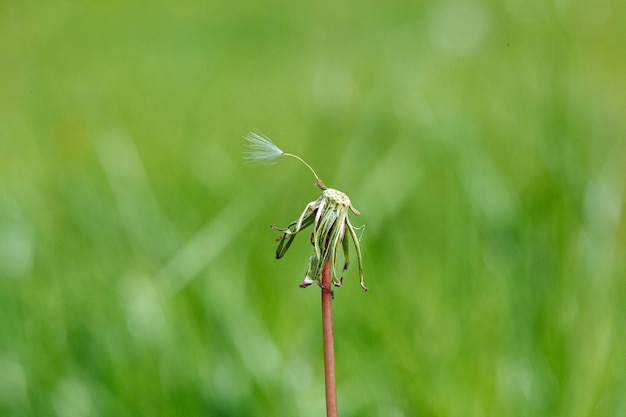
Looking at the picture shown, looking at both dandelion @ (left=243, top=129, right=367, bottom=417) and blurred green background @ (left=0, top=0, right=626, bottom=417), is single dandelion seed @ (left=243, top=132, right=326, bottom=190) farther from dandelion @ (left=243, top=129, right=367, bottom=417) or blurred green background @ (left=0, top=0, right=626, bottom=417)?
blurred green background @ (left=0, top=0, right=626, bottom=417)

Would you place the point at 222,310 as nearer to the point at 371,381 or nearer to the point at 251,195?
the point at 371,381

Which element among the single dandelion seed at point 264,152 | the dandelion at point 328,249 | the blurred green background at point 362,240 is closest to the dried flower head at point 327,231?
the dandelion at point 328,249

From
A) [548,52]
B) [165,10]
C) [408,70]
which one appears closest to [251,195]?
[548,52]

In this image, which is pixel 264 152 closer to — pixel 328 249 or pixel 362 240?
pixel 328 249

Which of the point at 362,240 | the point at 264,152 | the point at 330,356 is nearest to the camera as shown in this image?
the point at 330,356

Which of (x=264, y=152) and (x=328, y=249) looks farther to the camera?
(x=264, y=152)

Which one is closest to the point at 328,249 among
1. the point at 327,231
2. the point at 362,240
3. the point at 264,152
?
the point at 327,231

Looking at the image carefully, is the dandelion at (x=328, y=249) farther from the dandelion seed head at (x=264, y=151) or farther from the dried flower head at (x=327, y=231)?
the dandelion seed head at (x=264, y=151)

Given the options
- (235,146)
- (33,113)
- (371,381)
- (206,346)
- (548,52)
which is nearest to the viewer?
(371,381)
